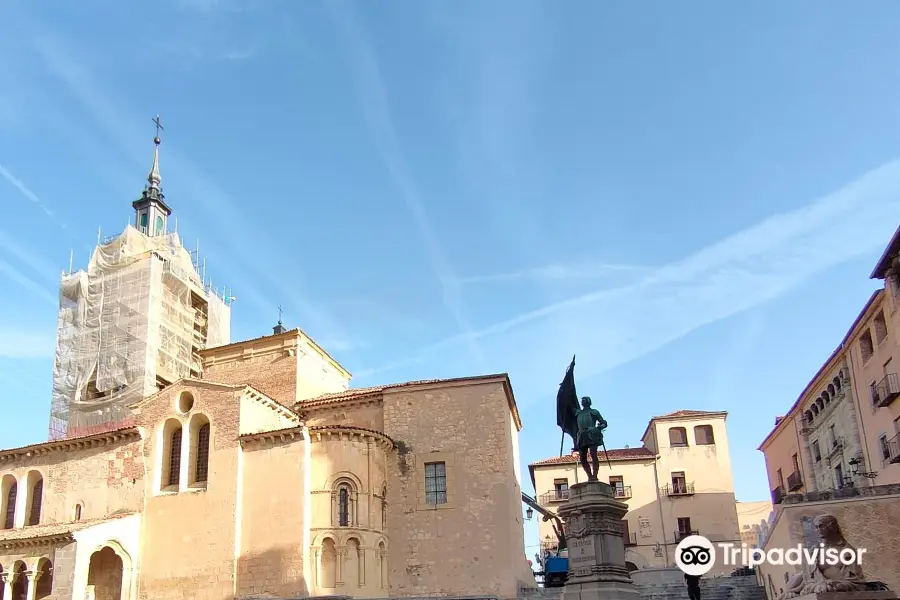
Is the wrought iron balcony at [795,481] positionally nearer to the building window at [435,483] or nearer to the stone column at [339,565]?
the building window at [435,483]

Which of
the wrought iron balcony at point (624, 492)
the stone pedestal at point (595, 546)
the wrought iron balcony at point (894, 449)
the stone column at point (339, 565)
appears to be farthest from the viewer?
the wrought iron balcony at point (624, 492)

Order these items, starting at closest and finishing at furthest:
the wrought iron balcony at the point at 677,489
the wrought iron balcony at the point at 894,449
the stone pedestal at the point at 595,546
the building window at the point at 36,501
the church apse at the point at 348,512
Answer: the stone pedestal at the point at 595,546, the wrought iron balcony at the point at 894,449, the church apse at the point at 348,512, the building window at the point at 36,501, the wrought iron balcony at the point at 677,489

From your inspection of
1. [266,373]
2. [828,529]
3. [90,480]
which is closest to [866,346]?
[828,529]

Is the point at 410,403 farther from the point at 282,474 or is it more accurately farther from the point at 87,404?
the point at 87,404

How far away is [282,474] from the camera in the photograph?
2808 cm

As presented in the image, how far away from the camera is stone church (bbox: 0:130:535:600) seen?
2728 centimetres

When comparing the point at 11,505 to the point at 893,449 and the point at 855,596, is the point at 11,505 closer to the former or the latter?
the point at 893,449

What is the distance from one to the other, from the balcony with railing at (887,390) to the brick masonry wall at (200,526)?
22367mm

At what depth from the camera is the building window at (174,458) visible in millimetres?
30109

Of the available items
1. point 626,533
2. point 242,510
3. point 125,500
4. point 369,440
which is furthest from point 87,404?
point 626,533

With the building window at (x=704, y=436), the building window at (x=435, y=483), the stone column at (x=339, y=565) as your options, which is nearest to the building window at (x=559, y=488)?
the building window at (x=704, y=436)

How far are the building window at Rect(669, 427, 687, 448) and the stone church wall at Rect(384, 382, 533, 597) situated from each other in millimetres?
15931

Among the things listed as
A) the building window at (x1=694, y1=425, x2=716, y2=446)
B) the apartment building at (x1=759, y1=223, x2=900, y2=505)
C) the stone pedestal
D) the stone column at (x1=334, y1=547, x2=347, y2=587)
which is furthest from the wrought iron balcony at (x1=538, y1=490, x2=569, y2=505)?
the stone pedestal

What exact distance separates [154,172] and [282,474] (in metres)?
29.1
